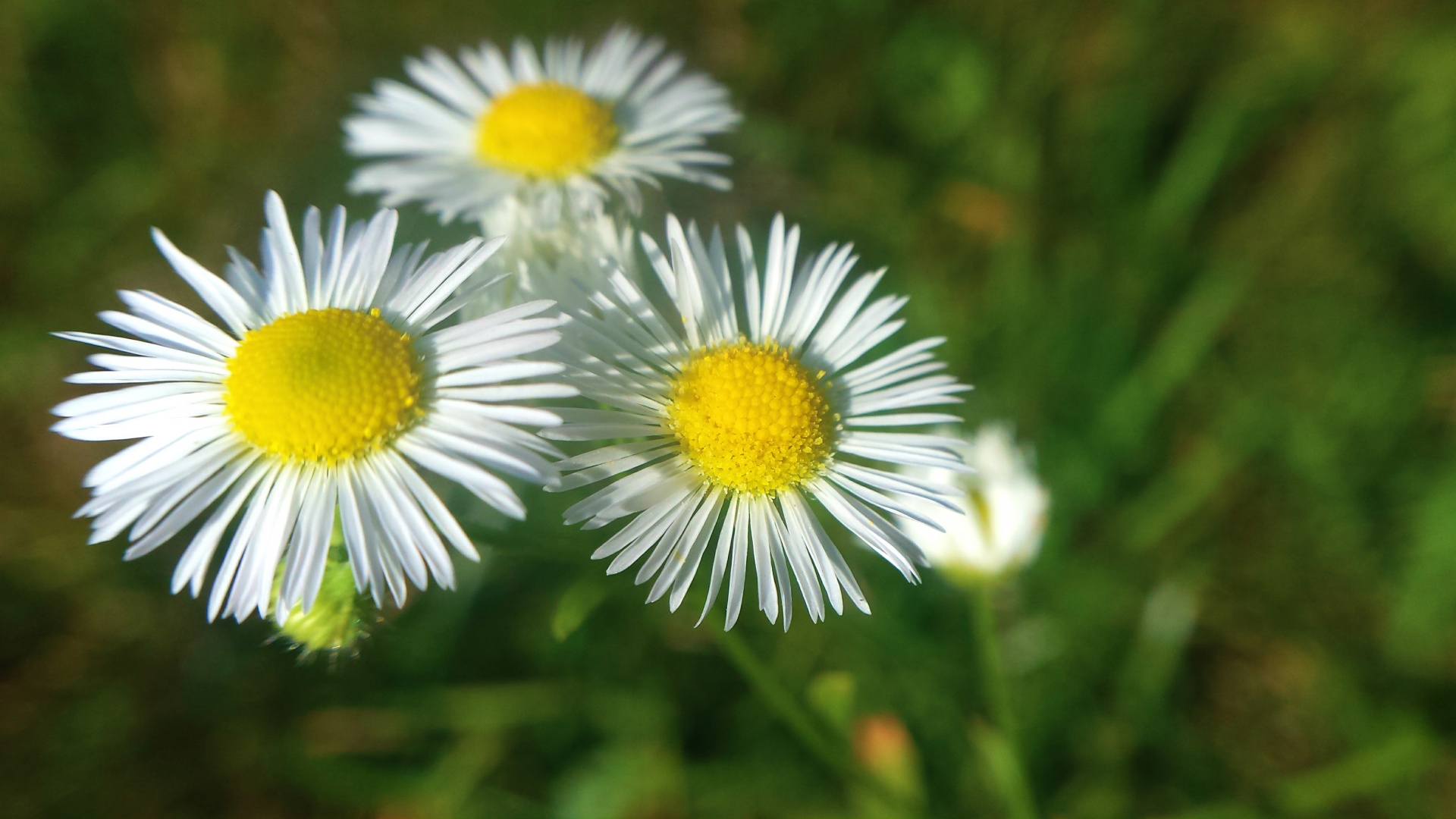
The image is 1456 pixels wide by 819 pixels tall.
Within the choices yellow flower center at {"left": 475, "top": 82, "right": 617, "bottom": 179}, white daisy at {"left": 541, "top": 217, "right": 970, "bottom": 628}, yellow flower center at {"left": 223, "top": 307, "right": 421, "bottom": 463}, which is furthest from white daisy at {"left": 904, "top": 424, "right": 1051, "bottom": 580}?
yellow flower center at {"left": 223, "top": 307, "right": 421, "bottom": 463}

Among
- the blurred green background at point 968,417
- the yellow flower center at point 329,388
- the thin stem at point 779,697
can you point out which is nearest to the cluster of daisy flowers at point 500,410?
the yellow flower center at point 329,388

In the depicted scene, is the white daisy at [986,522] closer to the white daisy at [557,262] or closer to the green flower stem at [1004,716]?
the green flower stem at [1004,716]

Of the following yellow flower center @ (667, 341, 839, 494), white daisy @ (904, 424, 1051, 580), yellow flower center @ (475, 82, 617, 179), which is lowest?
yellow flower center @ (667, 341, 839, 494)

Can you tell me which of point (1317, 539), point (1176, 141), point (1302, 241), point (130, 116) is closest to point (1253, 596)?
point (1317, 539)

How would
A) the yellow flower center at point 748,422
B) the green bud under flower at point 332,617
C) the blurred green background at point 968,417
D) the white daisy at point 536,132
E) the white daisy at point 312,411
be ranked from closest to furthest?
1. the white daisy at point 312,411
2. the green bud under flower at point 332,617
3. the yellow flower center at point 748,422
4. the white daisy at point 536,132
5. the blurred green background at point 968,417

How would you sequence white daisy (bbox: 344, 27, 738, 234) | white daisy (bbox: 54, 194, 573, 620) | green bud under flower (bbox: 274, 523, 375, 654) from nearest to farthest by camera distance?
white daisy (bbox: 54, 194, 573, 620)
green bud under flower (bbox: 274, 523, 375, 654)
white daisy (bbox: 344, 27, 738, 234)

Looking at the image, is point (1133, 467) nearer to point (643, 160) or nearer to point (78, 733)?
point (643, 160)

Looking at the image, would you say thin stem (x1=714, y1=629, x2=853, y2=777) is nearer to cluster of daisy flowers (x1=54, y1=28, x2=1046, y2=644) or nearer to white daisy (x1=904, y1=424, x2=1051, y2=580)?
cluster of daisy flowers (x1=54, y1=28, x2=1046, y2=644)
